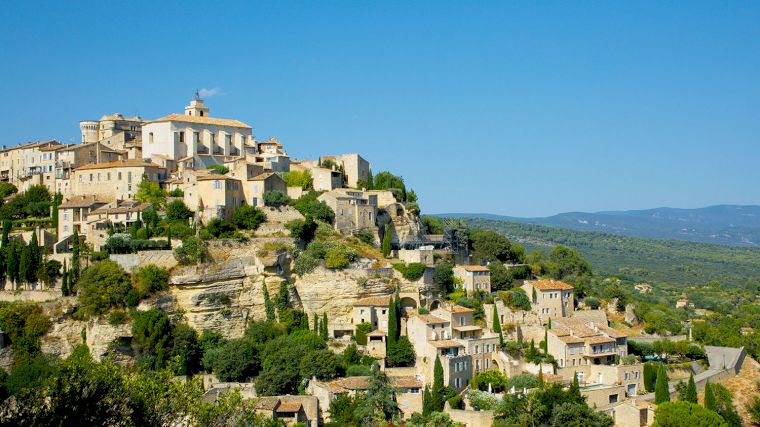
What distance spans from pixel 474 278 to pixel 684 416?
57.1 feet

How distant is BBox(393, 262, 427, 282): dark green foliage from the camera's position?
58.2 m

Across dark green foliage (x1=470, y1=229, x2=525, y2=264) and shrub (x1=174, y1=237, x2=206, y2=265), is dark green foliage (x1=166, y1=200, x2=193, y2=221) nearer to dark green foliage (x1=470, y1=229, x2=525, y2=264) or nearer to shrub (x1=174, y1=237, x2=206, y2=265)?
shrub (x1=174, y1=237, x2=206, y2=265)

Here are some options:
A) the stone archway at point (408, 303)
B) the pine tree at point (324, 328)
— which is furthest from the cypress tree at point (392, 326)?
the pine tree at point (324, 328)

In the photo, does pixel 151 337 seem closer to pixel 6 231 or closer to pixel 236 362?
pixel 236 362

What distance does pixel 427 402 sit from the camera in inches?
1891

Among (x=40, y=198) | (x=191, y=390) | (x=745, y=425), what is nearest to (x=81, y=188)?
(x=40, y=198)

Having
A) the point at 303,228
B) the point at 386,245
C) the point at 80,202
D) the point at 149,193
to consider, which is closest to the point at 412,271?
the point at 386,245

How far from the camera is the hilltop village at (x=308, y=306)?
49.6 m

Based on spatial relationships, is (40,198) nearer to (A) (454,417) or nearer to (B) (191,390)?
(A) (454,417)

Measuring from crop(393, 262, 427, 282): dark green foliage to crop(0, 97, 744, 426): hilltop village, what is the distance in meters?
0.18

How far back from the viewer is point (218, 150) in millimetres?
74562

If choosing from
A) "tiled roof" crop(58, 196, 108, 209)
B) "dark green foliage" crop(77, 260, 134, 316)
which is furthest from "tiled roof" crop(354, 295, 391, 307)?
"tiled roof" crop(58, 196, 108, 209)

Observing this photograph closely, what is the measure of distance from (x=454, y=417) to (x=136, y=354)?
19128mm

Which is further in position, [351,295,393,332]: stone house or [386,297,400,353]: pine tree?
[351,295,393,332]: stone house
